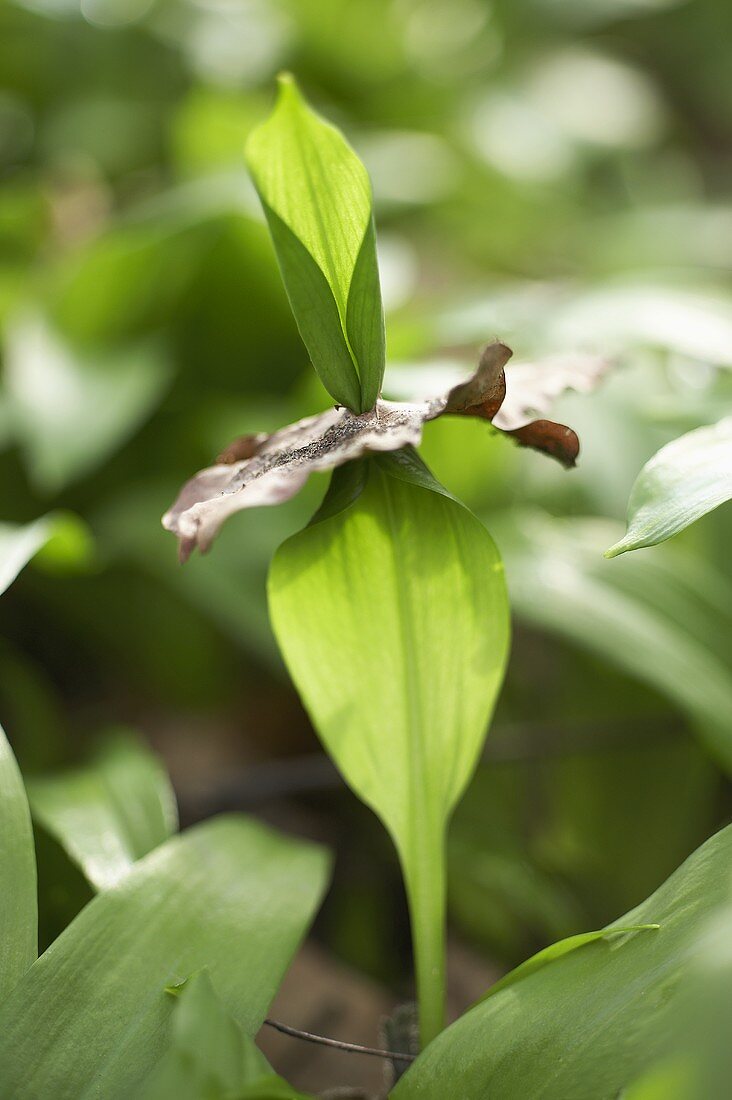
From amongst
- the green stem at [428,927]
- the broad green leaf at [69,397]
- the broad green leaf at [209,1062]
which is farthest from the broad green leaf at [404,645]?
the broad green leaf at [69,397]

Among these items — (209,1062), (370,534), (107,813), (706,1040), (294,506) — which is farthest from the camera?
(294,506)

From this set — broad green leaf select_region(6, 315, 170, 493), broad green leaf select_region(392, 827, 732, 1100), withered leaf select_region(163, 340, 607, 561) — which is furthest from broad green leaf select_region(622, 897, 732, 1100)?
broad green leaf select_region(6, 315, 170, 493)

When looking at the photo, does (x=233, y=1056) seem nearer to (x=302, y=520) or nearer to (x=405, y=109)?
(x=302, y=520)

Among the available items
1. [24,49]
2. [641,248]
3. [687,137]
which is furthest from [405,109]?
[687,137]

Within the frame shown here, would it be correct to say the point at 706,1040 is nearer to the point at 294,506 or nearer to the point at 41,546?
the point at 41,546

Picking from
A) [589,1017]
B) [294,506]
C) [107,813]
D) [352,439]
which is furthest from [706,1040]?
[294,506]

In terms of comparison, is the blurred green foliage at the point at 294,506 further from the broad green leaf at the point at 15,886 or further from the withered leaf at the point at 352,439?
the broad green leaf at the point at 15,886
